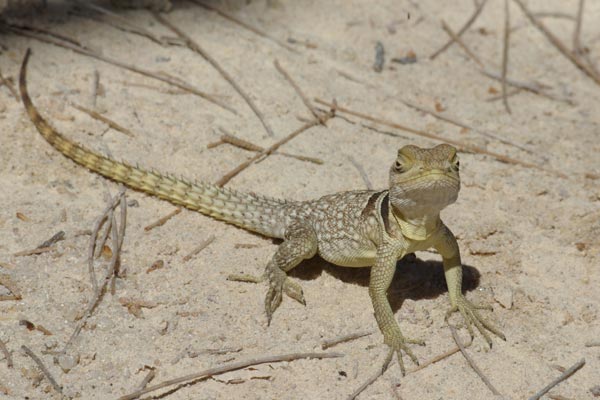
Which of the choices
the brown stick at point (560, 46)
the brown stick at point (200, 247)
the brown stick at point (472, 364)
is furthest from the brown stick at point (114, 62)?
the brown stick at point (560, 46)

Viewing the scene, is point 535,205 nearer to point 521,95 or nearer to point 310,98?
point 521,95

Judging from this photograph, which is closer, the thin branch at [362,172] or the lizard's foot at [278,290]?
the lizard's foot at [278,290]

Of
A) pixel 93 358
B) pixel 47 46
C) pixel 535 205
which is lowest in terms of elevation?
pixel 93 358

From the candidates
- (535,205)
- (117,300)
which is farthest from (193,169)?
(535,205)

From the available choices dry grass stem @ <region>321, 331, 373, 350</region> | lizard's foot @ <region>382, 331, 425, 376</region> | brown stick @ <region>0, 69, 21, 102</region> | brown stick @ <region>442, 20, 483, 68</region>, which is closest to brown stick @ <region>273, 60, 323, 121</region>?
brown stick @ <region>442, 20, 483, 68</region>

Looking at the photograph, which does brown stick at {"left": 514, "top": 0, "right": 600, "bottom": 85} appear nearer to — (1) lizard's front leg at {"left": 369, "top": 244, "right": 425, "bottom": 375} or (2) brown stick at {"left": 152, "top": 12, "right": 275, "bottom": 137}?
(2) brown stick at {"left": 152, "top": 12, "right": 275, "bottom": 137}

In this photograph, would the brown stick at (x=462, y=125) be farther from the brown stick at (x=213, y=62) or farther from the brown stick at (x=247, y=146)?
the brown stick at (x=213, y=62)
